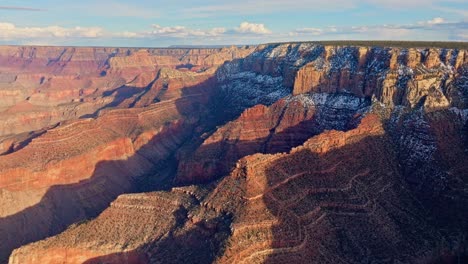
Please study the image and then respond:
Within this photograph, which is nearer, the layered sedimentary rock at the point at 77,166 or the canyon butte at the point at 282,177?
the canyon butte at the point at 282,177

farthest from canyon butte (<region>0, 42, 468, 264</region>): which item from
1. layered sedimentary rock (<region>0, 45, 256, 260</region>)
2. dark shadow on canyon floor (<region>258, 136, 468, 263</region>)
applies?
layered sedimentary rock (<region>0, 45, 256, 260</region>)

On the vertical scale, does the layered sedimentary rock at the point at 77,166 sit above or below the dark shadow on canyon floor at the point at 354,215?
below

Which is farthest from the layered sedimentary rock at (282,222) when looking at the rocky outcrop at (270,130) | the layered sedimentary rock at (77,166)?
the layered sedimentary rock at (77,166)

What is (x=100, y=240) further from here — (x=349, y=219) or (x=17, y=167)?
(x=17, y=167)

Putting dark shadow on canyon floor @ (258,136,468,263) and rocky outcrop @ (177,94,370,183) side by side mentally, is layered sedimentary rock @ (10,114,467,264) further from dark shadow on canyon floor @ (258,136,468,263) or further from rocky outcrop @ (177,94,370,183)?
rocky outcrop @ (177,94,370,183)

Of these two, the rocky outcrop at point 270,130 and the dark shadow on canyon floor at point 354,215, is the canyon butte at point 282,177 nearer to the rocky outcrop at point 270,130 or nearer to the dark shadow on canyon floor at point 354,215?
the dark shadow on canyon floor at point 354,215

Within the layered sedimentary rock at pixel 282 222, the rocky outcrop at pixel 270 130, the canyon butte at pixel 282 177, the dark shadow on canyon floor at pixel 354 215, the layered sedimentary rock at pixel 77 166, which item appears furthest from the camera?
the rocky outcrop at pixel 270 130

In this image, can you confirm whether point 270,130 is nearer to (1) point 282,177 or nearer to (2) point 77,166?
(1) point 282,177

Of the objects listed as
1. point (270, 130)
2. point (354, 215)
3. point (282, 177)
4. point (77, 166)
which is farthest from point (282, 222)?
point (77, 166)

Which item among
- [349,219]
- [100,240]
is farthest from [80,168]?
[349,219]
